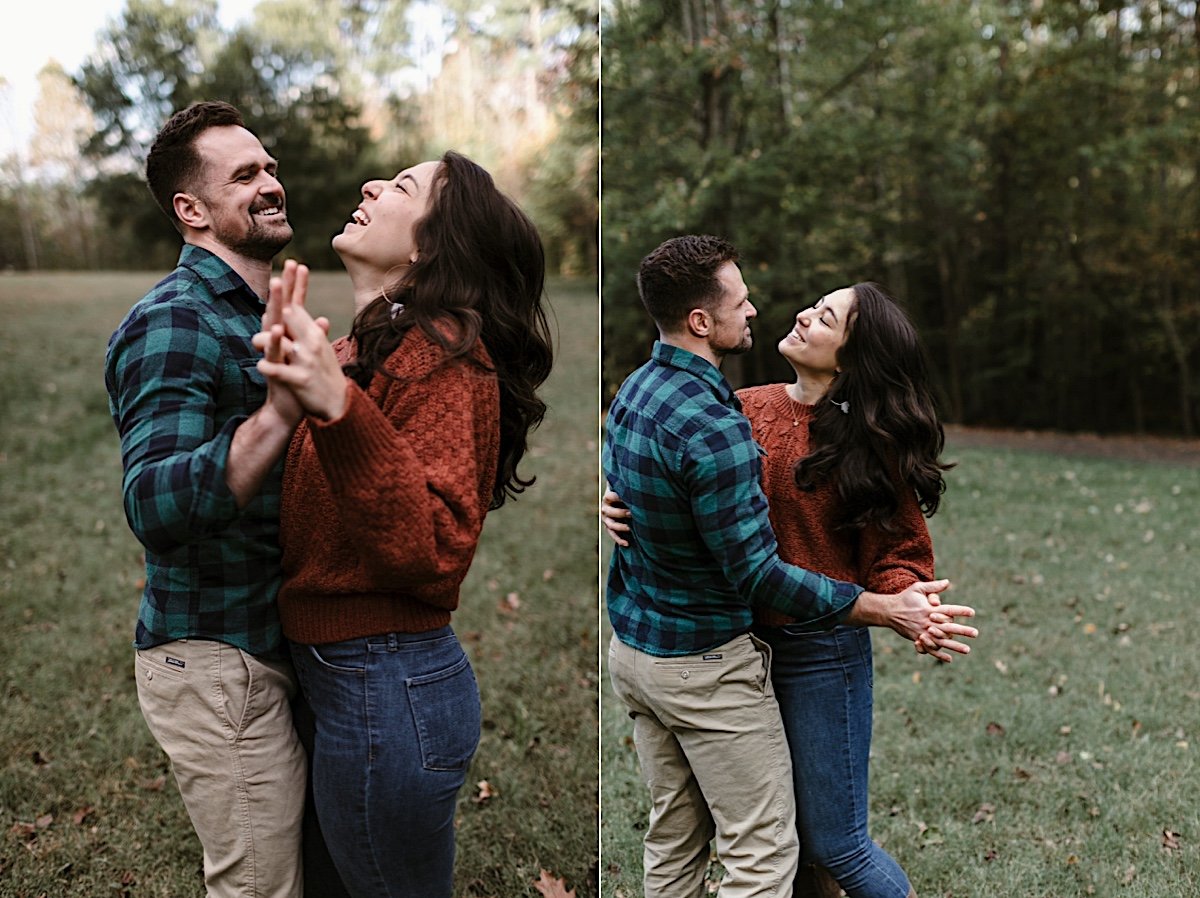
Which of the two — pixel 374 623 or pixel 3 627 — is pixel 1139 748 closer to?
pixel 374 623

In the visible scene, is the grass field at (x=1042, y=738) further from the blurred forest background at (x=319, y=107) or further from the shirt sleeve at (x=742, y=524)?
the blurred forest background at (x=319, y=107)

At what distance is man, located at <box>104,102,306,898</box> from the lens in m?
1.73

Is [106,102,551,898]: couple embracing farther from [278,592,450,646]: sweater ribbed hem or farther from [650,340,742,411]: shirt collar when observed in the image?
[650,340,742,411]: shirt collar

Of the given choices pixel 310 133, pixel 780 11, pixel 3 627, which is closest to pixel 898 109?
pixel 780 11

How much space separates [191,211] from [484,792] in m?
2.50

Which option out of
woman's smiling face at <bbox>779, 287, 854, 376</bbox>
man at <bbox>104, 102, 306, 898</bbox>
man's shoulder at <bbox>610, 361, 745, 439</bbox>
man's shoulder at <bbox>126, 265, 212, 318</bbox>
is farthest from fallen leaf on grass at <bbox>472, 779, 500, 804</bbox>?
man's shoulder at <bbox>126, 265, 212, 318</bbox>

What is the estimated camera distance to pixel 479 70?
1063 cm

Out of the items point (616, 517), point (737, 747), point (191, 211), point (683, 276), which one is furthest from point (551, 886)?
point (191, 211)

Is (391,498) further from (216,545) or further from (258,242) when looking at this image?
(258,242)

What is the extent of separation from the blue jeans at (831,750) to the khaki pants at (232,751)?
945 millimetres

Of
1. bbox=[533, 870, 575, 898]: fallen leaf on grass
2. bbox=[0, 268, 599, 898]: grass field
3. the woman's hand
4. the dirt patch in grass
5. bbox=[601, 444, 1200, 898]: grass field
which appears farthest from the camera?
the dirt patch in grass

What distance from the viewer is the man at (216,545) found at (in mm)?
1732

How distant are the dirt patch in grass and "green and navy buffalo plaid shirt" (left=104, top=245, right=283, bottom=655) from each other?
11.3 meters

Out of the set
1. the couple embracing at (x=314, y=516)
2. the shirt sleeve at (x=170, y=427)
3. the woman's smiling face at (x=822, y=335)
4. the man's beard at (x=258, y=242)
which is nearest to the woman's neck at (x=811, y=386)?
the woman's smiling face at (x=822, y=335)
